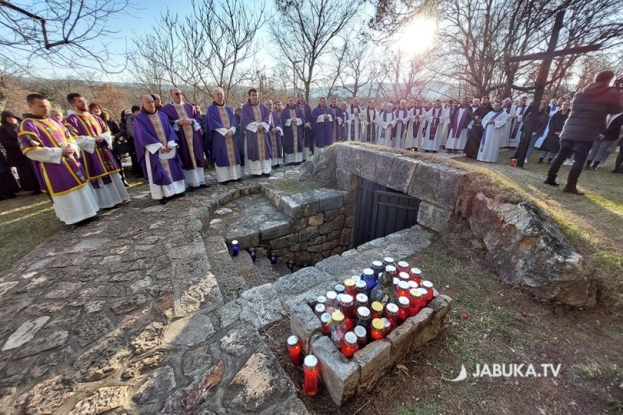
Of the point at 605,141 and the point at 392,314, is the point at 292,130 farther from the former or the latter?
the point at 605,141

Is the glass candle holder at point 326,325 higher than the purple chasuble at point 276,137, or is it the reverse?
the purple chasuble at point 276,137

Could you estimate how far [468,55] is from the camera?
12.8 m

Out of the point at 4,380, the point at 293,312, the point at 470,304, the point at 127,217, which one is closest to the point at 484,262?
the point at 470,304

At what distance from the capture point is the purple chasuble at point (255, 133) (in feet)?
19.4

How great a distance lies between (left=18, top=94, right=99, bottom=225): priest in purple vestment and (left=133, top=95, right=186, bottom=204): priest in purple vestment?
2.89ft

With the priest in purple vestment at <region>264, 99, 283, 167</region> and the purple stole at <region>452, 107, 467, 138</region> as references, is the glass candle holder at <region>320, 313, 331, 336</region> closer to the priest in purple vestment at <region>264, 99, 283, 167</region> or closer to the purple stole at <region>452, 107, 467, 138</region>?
the priest in purple vestment at <region>264, 99, 283, 167</region>

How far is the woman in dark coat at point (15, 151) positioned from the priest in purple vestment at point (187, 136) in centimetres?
321

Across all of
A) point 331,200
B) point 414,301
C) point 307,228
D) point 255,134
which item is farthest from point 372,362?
point 255,134

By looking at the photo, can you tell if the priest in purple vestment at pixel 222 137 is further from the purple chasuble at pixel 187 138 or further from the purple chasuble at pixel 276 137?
the purple chasuble at pixel 276 137

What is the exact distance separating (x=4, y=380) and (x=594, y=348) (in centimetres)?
401

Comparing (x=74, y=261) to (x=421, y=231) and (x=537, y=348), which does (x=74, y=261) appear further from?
(x=537, y=348)

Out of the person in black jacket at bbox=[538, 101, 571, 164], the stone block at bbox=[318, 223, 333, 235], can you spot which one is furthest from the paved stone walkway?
the person in black jacket at bbox=[538, 101, 571, 164]

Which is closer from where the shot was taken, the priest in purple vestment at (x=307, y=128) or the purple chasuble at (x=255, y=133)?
the purple chasuble at (x=255, y=133)

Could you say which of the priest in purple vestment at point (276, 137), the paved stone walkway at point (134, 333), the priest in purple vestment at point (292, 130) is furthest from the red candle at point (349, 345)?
the priest in purple vestment at point (292, 130)
